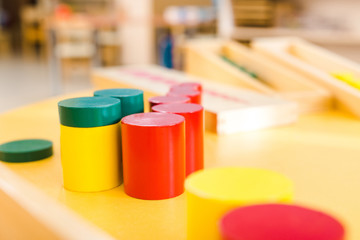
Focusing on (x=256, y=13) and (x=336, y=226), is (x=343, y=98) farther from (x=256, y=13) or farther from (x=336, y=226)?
(x=256, y=13)

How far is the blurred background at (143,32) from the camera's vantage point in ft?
12.3

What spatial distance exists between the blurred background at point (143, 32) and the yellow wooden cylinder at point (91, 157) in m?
2.71

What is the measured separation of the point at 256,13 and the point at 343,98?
7.99 feet

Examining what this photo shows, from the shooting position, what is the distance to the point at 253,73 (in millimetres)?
1941

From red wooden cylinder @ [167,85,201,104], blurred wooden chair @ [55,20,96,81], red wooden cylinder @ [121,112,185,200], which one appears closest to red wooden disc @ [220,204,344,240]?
red wooden cylinder @ [121,112,185,200]

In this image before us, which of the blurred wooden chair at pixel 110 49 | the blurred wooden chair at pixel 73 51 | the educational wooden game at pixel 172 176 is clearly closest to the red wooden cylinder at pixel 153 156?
the educational wooden game at pixel 172 176

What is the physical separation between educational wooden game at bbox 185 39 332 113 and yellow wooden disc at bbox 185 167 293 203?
940 millimetres

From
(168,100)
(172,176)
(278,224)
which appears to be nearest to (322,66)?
(168,100)

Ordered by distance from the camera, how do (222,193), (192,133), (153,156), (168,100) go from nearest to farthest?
1. (222,193)
2. (153,156)
3. (192,133)
4. (168,100)

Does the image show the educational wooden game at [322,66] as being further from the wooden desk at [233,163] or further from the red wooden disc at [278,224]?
the red wooden disc at [278,224]

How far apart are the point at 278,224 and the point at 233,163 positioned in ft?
1.94

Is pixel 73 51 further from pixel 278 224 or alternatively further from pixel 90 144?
pixel 278 224

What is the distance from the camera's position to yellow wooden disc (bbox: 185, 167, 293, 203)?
552 millimetres

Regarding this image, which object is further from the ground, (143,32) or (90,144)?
(143,32)
